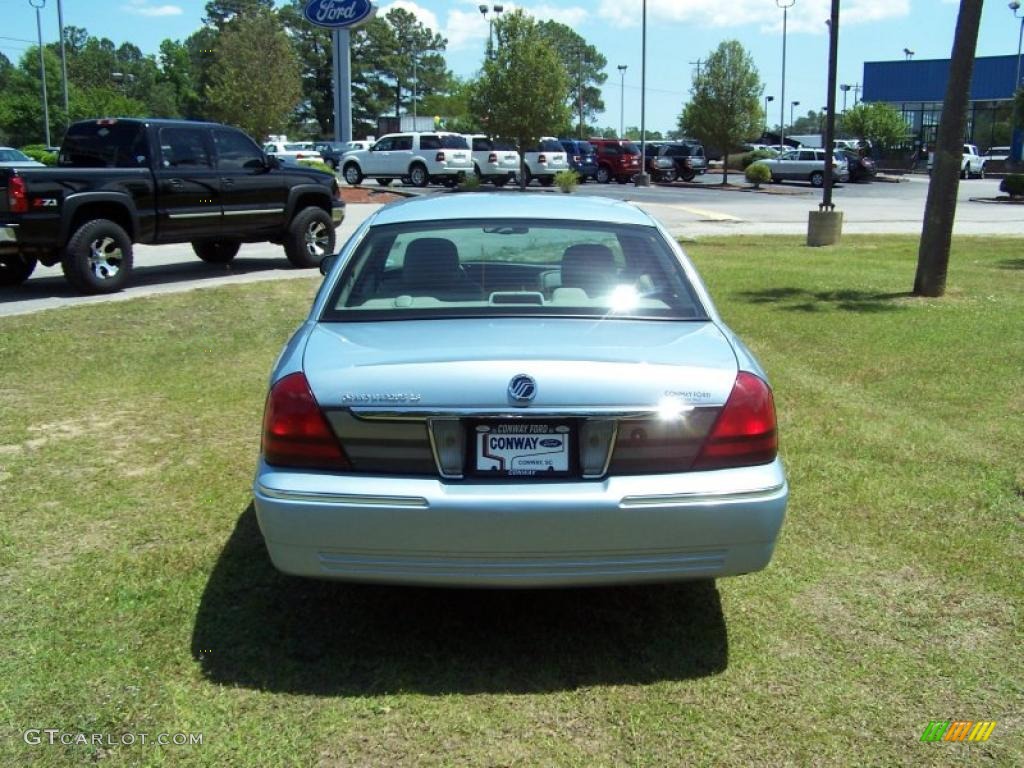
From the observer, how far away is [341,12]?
1518 inches

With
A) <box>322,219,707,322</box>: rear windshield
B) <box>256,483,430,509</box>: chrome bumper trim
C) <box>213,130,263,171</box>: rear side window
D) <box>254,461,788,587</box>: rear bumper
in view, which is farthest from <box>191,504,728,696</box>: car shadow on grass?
<box>213,130,263,171</box>: rear side window

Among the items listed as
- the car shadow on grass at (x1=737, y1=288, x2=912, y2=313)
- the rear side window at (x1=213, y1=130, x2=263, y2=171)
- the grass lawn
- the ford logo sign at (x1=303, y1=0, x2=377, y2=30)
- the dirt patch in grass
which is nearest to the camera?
the grass lawn

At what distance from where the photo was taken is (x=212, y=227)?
12906 millimetres

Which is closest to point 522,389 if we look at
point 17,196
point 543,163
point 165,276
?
point 17,196

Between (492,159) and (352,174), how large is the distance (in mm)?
5529

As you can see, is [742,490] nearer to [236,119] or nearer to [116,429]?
[116,429]

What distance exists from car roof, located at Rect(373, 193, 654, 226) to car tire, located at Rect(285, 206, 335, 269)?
9380mm

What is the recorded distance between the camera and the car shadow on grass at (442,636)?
3.43 metres

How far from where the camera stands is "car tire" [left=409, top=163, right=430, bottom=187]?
3722cm

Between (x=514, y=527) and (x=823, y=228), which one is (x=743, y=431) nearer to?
(x=514, y=527)

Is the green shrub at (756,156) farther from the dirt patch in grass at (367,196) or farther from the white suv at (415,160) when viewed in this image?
the dirt patch in grass at (367,196)

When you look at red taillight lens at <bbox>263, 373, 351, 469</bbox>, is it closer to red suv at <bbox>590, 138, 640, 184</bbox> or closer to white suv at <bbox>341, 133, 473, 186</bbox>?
white suv at <bbox>341, 133, 473, 186</bbox>

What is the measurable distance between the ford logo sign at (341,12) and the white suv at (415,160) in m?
4.47

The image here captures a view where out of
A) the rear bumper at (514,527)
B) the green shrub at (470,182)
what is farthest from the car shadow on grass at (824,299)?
the green shrub at (470,182)
